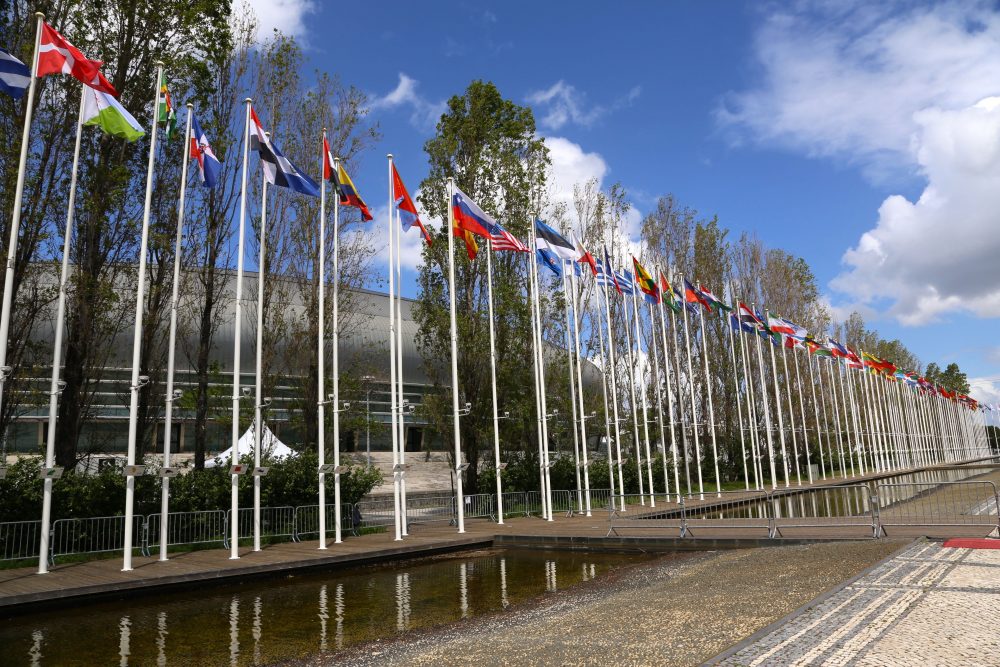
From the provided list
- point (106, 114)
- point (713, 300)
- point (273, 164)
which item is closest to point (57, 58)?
point (106, 114)

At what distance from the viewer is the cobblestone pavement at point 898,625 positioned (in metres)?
6.48

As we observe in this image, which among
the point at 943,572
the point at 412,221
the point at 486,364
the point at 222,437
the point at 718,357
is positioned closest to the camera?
the point at 943,572

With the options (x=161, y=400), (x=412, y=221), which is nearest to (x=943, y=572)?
(x=412, y=221)

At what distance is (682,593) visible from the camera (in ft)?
35.3

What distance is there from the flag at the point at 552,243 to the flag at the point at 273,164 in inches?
335

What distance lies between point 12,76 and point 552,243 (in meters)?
16.5

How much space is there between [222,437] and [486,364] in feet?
90.1

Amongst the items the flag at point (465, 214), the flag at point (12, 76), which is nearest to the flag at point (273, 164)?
the flag at point (465, 214)

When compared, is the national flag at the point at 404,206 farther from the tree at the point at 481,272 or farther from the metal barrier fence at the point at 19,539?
the metal barrier fence at the point at 19,539

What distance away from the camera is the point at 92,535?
688 inches

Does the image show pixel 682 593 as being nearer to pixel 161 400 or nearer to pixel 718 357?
pixel 161 400

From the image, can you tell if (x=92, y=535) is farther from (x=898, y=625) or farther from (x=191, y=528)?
(x=898, y=625)

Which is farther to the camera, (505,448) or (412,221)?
(505,448)

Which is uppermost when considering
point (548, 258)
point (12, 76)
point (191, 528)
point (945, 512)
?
point (12, 76)
